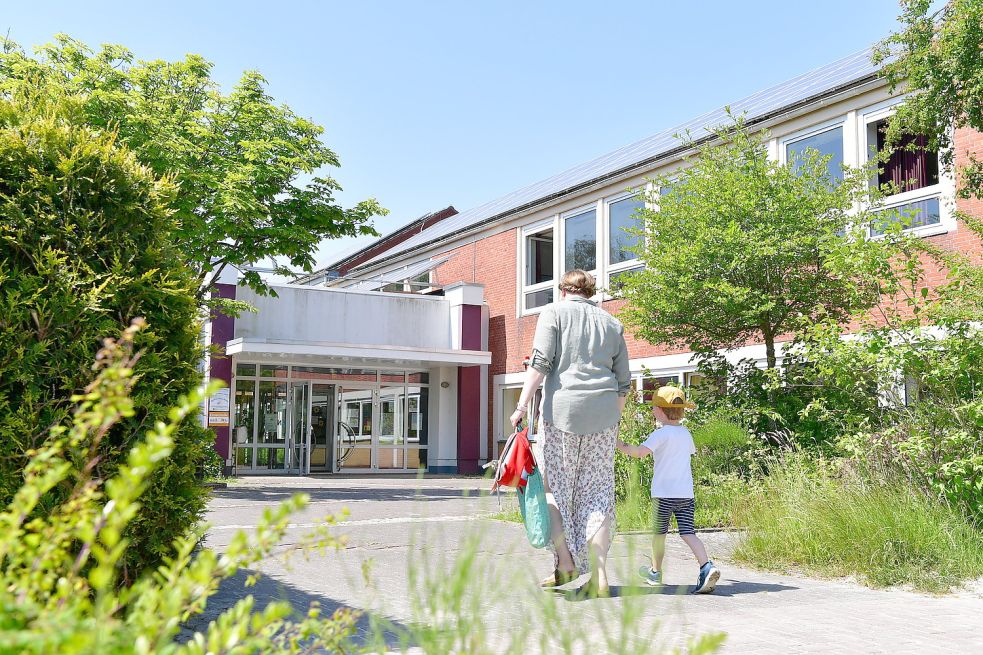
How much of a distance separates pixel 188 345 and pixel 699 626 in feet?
9.36

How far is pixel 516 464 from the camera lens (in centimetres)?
538

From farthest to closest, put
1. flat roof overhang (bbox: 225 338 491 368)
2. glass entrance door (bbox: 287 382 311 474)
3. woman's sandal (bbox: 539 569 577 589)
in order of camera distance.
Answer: glass entrance door (bbox: 287 382 311 474), flat roof overhang (bbox: 225 338 491 368), woman's sandal (bbox: 539 569 577 589)

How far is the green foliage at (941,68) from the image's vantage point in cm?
881

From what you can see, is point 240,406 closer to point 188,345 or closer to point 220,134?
point 220,134

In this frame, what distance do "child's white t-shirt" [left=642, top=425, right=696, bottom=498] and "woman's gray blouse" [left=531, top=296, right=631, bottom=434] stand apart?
0.57m

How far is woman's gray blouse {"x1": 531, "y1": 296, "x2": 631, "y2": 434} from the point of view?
556cm

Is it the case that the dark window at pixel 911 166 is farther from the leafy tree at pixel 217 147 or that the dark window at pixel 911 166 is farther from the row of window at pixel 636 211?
the leafy tree at pixel 217 147

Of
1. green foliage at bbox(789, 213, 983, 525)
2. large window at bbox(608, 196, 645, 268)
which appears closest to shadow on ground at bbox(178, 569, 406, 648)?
green foliage at bbox(789, 213, 983, 525)

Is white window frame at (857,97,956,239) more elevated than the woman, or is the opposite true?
white window frame at (857,97,956,239)

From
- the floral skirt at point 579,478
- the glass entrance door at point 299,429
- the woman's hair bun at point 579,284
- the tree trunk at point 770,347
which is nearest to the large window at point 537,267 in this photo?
the glass entrance door at point 299,429

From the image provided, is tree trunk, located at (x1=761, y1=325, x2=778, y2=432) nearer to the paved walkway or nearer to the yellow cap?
the paved walkway

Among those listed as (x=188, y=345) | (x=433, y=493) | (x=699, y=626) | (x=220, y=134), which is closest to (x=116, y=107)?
(x=220, y=134)

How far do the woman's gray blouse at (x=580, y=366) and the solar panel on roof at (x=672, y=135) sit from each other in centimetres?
840

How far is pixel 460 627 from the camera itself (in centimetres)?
225
